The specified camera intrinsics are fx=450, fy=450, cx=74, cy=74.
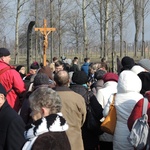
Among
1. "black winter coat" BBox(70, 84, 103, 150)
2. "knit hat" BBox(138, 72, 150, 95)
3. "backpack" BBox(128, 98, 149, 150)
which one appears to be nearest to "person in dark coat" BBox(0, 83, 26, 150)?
"backpack" BBox(128, 98, 149, 150)

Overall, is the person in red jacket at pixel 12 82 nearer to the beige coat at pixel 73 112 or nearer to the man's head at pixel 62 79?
the man's head at pixel 62 79

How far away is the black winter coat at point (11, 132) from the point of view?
4320 millimetres

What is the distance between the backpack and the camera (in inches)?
198

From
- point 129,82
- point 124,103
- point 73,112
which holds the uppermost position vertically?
point 129,82

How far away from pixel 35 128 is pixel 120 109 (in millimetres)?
2460

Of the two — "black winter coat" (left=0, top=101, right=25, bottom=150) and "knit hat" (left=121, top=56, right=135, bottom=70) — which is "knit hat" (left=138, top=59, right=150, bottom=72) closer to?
"knit hat" (left=121, top=56, right=135, bottom=70)

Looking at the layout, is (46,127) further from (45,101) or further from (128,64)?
(128,64)

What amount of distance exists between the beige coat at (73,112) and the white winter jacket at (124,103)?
0.49 metres

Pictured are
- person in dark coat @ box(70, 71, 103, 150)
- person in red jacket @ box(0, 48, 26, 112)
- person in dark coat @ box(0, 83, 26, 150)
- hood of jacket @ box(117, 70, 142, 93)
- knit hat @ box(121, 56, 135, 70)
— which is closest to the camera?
person in dark coat @ box(0, 83, 26, 150)

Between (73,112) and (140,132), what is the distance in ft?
3.69

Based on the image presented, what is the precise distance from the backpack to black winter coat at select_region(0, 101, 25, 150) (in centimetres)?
139

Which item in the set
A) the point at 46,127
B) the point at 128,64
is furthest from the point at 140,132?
the point at 128,64

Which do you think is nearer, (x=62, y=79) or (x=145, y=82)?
(x=62, y=79)

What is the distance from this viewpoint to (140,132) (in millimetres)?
5051
